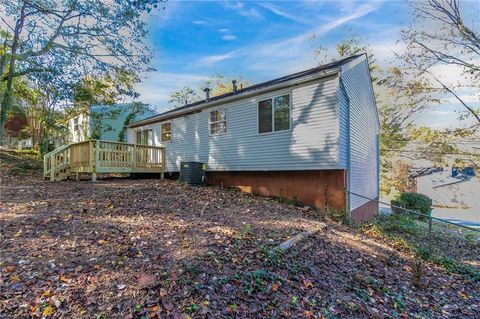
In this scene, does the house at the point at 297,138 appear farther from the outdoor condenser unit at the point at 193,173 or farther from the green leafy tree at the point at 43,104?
the green leafy tree at the point at 43,104

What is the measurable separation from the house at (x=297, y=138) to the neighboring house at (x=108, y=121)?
7.75m

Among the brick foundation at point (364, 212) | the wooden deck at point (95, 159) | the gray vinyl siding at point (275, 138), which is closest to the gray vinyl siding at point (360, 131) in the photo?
the brick foundation at point (364, 212)

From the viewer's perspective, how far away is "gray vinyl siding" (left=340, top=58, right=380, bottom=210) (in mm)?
8617

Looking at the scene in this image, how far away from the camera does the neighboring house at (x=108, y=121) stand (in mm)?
17969

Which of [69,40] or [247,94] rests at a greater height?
[69,40]

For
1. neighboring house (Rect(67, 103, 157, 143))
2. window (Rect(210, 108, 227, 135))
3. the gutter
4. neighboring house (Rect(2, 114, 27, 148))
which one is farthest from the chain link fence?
neighboring house (Rect(2, 114, 27, 148))

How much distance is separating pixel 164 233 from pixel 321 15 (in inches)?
375

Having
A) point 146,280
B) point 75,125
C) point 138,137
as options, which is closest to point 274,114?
point 146,280

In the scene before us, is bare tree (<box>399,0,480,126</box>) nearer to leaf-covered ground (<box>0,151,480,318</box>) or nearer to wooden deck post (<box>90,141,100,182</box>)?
leaf-covered ground (<box>0,151,480,318</box>)

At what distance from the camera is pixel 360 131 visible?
10430 millimetres

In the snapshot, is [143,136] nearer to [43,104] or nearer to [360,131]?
[43,104]

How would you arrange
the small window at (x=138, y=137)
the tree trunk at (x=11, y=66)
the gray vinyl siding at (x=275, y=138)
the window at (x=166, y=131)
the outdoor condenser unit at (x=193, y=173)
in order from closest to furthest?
the gray vinyl siding at (x=275, y=138) → the outdoor condenser unit at (x=193, y=173) → the tree trunk at (x=11, y=66) → the window at (x=166, y=131) → the small window at (x=138, y=137)

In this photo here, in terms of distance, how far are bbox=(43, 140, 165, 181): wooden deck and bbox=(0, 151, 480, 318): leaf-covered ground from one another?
4093mm

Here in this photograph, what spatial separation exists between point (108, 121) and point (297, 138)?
16.5 meters
